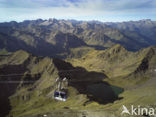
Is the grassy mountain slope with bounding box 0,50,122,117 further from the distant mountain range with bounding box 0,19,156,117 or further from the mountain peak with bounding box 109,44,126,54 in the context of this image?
the mountain peak with bounding box 109,44,126,54

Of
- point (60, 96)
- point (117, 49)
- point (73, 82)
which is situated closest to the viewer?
point (60, 96)

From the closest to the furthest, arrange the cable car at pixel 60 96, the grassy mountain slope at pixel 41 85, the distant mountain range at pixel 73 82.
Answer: the distant mountain range at pixel 73 82
the cable car at pixel 60 96
the grassy mountain slope at pixel 41 85

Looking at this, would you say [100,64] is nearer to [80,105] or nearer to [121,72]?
[121,72]

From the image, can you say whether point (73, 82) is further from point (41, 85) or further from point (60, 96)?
point (60, 96)

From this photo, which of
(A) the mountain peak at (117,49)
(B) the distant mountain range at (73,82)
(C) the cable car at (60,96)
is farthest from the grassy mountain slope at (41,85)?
(A) the mountain peak at (117,49)

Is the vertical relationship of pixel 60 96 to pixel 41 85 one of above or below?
above

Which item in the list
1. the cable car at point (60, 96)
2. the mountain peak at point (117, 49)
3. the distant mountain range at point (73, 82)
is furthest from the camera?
the mountain peak at point (117, 49)

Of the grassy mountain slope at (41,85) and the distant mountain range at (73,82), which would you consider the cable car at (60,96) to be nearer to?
the grassy mountain slope at (41,85)

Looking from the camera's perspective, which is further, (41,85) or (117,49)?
(117,49)

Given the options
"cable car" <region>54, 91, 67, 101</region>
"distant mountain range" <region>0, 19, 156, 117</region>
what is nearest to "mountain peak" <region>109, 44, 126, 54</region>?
"distant mountain range" <region>0, 19, 156, 117</region>

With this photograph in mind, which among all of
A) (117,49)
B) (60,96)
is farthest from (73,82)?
(117,49)

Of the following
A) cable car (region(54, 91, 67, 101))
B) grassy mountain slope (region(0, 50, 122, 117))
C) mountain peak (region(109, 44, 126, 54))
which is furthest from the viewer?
mountain peak (region(109, 44, 126, 54))

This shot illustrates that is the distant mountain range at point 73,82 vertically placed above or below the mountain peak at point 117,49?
below

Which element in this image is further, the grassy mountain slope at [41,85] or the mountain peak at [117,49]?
the mountain peak at [117,49]
